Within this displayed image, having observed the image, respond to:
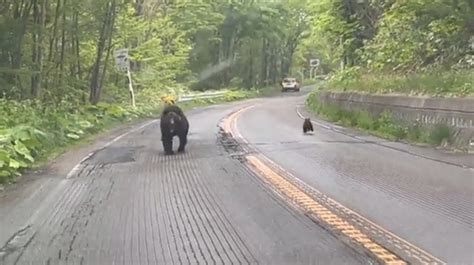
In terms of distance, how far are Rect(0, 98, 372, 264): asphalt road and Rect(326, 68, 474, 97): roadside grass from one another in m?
5.56

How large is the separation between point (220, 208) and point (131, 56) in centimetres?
2463

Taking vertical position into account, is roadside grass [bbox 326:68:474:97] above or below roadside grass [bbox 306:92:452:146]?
above

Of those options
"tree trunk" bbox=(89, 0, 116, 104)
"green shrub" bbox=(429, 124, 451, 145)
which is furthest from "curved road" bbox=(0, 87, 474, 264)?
"tree trunk" bbox=(89, 0, 116, 104)

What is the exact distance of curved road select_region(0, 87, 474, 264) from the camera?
5.68 m

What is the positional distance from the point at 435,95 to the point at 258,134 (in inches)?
186

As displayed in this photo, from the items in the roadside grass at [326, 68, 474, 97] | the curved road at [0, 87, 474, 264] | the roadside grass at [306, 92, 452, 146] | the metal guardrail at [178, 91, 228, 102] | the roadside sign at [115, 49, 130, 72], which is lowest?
the metal guardrail at [178, 91, 228, 102]

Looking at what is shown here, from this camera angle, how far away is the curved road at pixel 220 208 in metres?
5.68

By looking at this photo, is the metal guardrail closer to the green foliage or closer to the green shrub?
the green foliage

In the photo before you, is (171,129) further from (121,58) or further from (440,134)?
(121,58)

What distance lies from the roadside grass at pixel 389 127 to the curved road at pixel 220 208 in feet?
3.01

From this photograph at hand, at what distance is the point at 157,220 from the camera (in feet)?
23.0

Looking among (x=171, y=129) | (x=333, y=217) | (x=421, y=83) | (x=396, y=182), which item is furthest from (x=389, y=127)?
(x=333, y=217)

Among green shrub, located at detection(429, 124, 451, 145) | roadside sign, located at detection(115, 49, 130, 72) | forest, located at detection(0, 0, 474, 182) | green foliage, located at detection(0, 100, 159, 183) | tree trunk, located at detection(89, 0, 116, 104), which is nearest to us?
green foliage, located at detection(0, 100, 159, 183)

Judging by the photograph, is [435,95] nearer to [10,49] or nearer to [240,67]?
[10,49]
